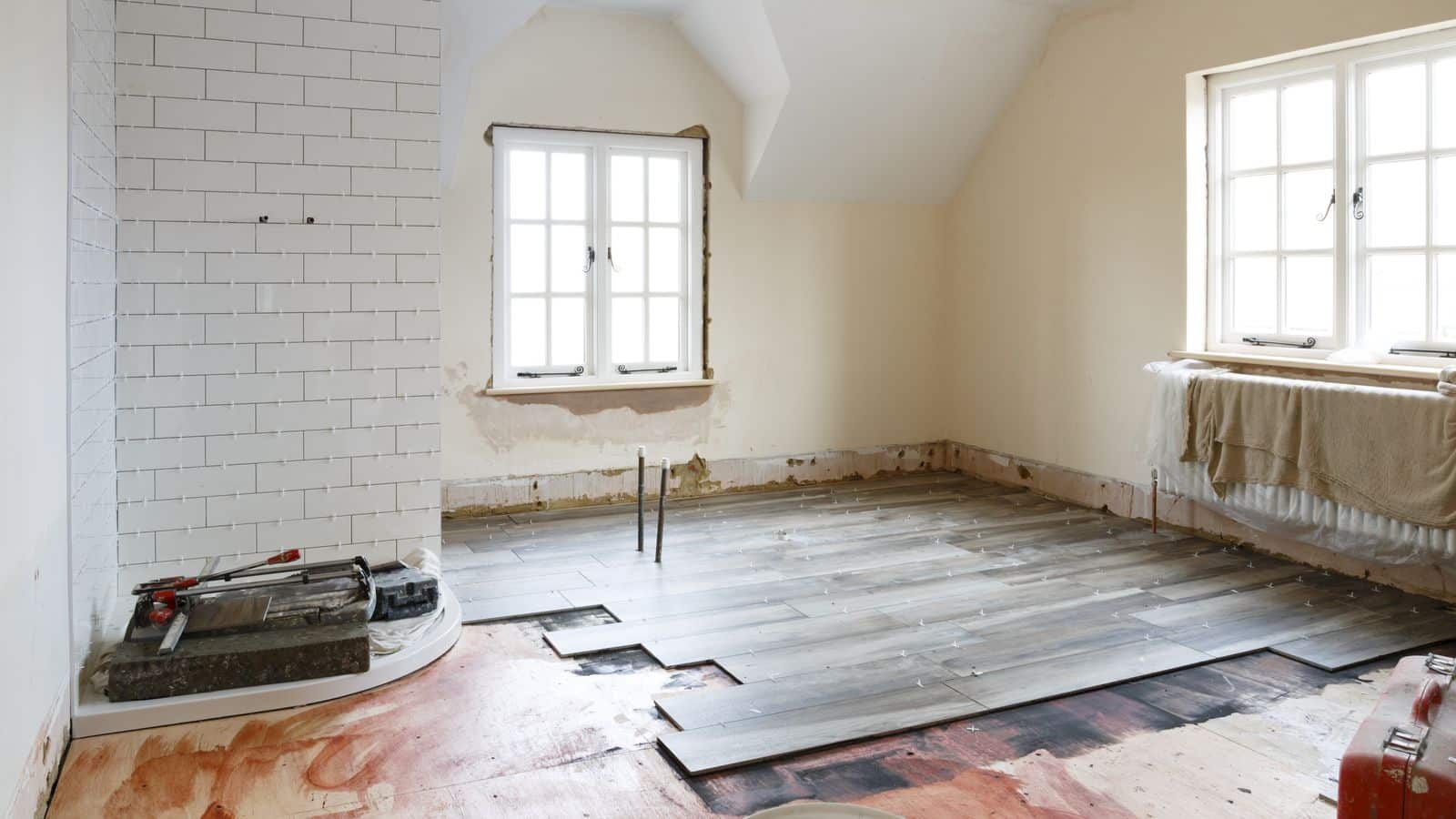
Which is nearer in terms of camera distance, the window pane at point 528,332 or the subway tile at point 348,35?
the subway tile at point 348,35

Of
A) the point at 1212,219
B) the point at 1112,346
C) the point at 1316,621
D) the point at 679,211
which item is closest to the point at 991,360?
the point at 1112,346

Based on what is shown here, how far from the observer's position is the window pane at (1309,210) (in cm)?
465

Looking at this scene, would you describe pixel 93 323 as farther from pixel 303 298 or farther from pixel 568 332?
pixel 568 332

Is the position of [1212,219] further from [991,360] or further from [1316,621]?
[1316,621]

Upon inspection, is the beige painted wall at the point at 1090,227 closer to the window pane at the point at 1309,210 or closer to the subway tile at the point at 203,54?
the window pane at the point at 1309,210

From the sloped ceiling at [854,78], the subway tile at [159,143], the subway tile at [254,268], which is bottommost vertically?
the subway tile at [254,268]

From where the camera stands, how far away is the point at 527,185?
5.68 m

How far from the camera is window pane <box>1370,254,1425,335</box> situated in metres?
4.34

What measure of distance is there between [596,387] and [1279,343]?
3.24m

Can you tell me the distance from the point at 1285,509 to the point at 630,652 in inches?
109

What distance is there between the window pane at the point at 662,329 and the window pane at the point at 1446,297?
3.53 m

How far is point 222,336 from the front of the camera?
11.9 feet

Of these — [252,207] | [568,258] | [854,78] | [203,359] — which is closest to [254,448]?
[203,359]

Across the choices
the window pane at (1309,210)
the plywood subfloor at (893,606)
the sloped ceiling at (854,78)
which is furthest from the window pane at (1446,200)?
the sloped ceiling at (854,78)
